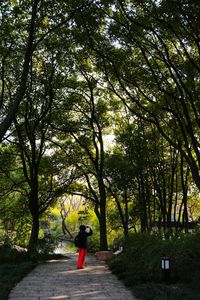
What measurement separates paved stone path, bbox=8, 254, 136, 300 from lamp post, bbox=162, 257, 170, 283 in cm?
89

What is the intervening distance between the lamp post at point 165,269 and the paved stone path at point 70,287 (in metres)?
0.89

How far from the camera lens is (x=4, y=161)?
20.2 metres

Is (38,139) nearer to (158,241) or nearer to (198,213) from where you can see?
(158,241)

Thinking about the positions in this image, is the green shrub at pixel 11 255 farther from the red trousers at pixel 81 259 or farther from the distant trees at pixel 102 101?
the red trousers at pixel 81 259

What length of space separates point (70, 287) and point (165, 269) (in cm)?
224

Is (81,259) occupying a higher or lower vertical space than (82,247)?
lower

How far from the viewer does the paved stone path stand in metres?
7.58

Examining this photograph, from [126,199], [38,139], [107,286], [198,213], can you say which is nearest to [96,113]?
[38,139]

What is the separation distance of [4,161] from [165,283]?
45.2ft

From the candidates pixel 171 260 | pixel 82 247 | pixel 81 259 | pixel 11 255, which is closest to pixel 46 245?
pixel 11 255

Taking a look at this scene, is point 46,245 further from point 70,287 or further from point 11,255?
point 70,287

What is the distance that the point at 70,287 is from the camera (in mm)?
8664

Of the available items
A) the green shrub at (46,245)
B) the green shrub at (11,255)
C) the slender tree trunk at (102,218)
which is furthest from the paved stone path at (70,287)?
the slender tree trunk at (102,218)

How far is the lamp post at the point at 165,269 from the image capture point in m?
8.33
